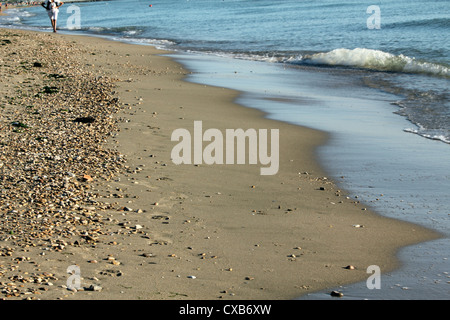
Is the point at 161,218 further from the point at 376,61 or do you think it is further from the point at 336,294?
the point at 376,61

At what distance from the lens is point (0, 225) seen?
5684mm

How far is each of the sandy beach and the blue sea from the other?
34 centimetres

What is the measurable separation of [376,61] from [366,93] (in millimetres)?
6441

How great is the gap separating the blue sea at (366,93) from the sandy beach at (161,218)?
340 mm

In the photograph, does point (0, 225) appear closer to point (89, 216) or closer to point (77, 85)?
point (89, 216)

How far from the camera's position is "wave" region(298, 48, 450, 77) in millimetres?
19109

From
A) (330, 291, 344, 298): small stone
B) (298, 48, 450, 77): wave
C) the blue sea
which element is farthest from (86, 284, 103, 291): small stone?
(298, 48, 450, 77): wave

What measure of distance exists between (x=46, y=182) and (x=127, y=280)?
8.08ft

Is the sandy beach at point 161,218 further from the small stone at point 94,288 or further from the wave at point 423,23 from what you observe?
the wave at point 423,23

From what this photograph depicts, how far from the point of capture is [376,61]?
21.2m

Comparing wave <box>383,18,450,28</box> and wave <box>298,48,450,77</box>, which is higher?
wave <box>383,18,450,28</box>

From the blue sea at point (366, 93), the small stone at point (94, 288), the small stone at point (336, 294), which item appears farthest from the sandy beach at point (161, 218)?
the blue sea at point (366, 93)

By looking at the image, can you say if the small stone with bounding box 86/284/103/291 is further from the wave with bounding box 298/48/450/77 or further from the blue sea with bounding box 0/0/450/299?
the wave with bounding box 298/48/450/77
